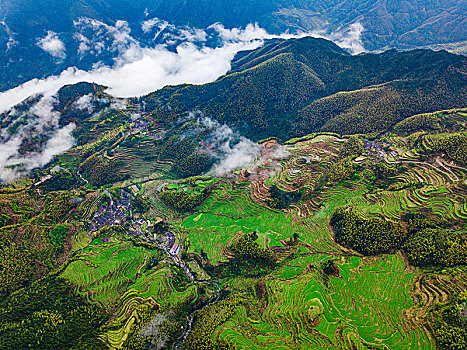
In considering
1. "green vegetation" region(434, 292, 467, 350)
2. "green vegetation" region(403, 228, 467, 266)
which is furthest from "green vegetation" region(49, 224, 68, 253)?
"green vegetation" region(403, 228, 467, 266)

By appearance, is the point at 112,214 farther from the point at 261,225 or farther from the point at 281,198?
the point at 281,198

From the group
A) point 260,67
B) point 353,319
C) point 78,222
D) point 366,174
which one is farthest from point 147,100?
point 353,319

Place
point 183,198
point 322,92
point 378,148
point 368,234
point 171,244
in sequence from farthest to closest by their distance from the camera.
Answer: point 322,92 → point 378,148 → point 183,198 → point 171,244 → point 368,234

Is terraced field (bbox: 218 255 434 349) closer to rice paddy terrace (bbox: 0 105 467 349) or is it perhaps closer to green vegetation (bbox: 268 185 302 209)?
rice paddy terrace (bbox: 0 105 467 349)

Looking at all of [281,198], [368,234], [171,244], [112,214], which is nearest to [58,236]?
[112,214]

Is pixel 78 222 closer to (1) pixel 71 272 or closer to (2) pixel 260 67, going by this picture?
(1) pixel 71 272
